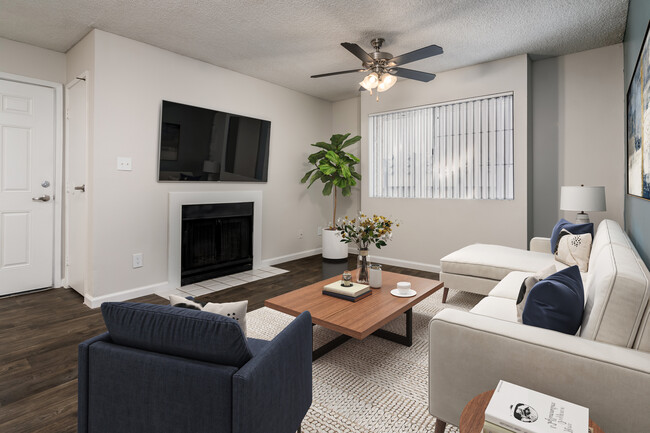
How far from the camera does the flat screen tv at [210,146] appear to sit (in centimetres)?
380

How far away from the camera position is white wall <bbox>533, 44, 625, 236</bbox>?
364cm

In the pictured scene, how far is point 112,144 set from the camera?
3404 mm

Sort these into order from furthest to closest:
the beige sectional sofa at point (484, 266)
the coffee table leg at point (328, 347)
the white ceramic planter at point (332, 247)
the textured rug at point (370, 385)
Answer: the white ceramic planter at point (332, 247)
the beige sectional sofa at point (484, 266)
the coffee table leg at point (328, 347)
the textured rug at point (370, 385)

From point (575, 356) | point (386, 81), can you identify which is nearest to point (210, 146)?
point (386, 81)

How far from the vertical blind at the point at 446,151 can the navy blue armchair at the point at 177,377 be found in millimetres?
3887

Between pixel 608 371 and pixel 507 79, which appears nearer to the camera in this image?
pixel 608 371

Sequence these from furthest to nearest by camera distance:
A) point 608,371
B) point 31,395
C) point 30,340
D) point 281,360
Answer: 1. point 30,340
2. point 31,395
3. point 281,360
4. point 608,371

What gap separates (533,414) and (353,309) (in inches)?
54.7

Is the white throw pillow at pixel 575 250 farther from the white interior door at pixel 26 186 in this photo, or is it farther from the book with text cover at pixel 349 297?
the white interior door at pixel 26 186

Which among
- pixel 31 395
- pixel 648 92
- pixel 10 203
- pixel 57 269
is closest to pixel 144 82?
pixel 10 203

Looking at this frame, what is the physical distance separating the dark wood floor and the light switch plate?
1.35 meters

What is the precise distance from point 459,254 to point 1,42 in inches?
197

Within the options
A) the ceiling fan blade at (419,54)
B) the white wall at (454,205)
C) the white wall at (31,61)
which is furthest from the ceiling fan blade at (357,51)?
the white wall at (31,61)

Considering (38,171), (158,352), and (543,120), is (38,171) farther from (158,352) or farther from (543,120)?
(543,120)
